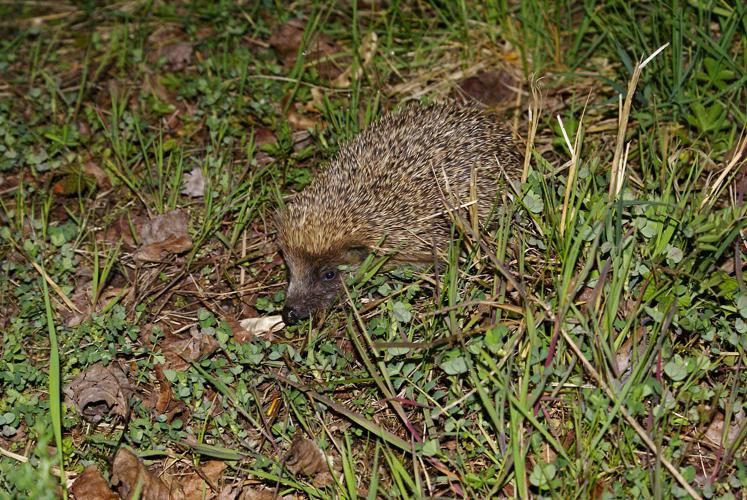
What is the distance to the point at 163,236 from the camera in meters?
4.95

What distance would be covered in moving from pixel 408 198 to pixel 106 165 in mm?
1998

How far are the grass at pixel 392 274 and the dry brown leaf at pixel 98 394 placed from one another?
36 millimetres

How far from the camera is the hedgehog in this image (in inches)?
180

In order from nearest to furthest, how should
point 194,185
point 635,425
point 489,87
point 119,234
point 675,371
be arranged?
point 635,425, point 675,371, point 119,234, point 194,185, point 489,87

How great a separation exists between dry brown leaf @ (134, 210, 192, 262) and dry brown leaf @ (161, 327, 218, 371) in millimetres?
557

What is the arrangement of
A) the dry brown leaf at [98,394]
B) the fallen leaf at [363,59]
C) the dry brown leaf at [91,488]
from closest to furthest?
1. the dry brown leaf at [91,488]
2. the dry brown leaf at [98,394]
3. the fallen leaf at [363,59]

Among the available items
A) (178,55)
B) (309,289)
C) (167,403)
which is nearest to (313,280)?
(309,289)

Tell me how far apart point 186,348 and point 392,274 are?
44.3 inches

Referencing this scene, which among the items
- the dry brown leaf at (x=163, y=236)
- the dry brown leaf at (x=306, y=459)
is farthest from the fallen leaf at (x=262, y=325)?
the dry brown leaf at (x=306, y=459)

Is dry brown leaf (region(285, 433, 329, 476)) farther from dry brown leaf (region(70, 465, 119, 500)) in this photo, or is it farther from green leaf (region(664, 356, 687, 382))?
green leaf (region(664, 356, 687, 382))

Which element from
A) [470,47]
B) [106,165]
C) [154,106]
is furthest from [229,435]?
[470,47]

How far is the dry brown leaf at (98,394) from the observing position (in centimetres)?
406

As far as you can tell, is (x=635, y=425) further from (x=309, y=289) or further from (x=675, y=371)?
(x=309, y=289)

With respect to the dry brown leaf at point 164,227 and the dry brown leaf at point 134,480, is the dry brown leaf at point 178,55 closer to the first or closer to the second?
the dry brown leaf at point 164,227
